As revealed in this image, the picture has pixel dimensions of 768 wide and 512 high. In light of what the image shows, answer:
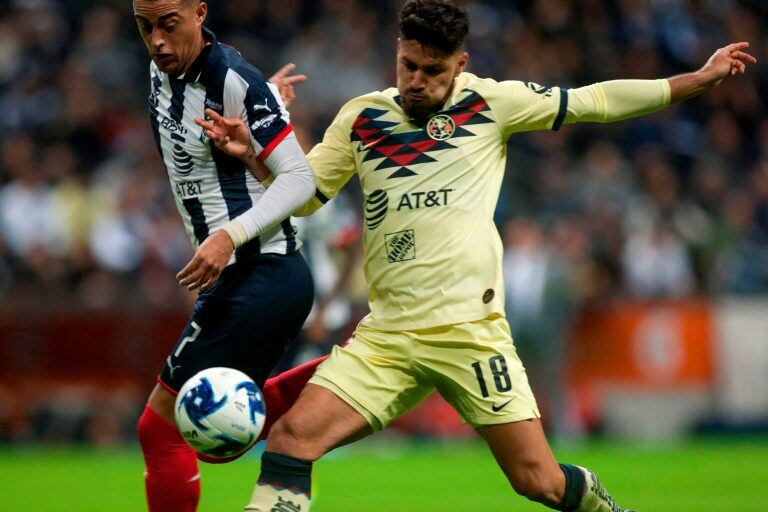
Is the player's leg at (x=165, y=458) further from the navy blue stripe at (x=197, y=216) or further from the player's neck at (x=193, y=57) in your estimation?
the player's neck at (x=193, y=57)

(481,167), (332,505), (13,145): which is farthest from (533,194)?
(481,167)

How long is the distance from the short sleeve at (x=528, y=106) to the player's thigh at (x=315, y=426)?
1435mm

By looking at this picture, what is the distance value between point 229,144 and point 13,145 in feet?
31.7

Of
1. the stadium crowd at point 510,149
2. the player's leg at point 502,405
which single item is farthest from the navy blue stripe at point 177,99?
the stadium crowd at point 510,149

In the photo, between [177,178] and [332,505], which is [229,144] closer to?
[177,178]

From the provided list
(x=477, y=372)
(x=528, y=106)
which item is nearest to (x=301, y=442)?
(x=477, y=372)

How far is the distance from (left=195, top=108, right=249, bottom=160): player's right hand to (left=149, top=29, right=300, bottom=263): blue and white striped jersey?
0.07 m

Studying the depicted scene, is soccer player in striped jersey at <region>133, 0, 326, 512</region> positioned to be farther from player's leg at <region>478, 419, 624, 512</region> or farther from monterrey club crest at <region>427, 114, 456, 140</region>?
player's leg at <region>478, 419, 624, 512</region>

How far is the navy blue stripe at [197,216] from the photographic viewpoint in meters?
5.35

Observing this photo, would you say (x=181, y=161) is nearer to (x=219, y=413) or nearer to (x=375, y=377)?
(x=219, y=413)

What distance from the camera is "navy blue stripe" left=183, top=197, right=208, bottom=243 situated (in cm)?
535

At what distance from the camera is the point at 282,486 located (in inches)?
198

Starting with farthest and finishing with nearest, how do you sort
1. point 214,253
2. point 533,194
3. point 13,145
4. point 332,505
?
point 533,194, point 13,145, point 332,505, point 214,253

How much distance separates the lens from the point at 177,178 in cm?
537
